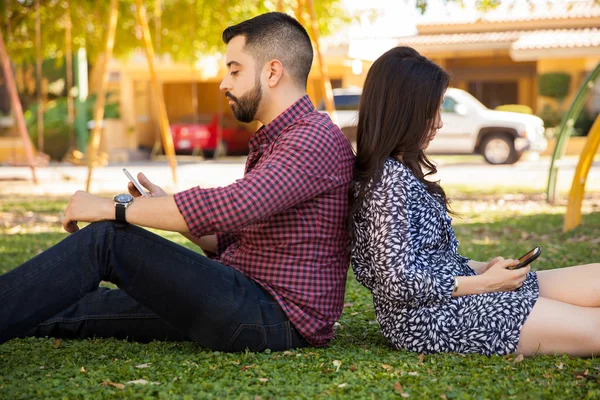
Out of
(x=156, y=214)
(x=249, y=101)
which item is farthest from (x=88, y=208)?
(x=249, y=101)

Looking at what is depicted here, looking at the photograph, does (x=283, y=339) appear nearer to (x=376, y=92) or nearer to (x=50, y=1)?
(x=376, y=92)

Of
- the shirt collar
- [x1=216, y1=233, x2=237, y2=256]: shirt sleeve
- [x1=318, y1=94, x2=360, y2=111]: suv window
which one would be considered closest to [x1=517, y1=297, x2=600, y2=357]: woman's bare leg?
the shirt collar

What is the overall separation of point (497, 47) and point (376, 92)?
24.3 meters

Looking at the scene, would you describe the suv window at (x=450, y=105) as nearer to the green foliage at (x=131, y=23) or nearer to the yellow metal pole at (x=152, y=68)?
the green foliage at (x=131, y=23)

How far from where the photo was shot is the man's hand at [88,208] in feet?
10.3

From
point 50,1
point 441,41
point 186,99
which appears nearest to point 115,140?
point 186,99

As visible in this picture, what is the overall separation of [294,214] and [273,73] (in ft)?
Answer: 1.94

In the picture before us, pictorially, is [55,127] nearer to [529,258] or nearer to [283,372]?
[283,372]

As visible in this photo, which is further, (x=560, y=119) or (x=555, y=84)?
(x=555, y=84)

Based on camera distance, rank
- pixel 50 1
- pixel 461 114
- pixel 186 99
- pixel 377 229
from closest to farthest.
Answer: pixel 377 229 → pixel 50 1 → pixel 461 114 → pixel 186 99

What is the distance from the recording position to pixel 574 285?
3527mm

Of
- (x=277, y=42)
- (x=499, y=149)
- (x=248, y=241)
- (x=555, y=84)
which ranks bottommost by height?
(x=499, y=149)

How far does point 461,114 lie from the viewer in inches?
849

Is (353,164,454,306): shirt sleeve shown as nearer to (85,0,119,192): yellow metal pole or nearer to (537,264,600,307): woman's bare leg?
(537,264,600,307): woman's bare leg
